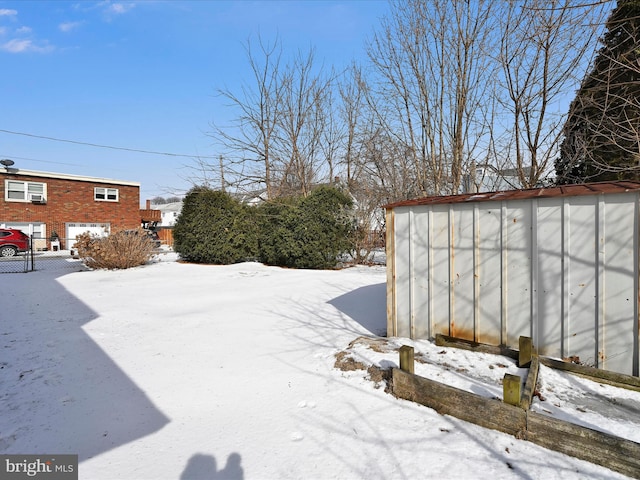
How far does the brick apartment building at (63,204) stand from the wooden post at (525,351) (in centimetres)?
2235

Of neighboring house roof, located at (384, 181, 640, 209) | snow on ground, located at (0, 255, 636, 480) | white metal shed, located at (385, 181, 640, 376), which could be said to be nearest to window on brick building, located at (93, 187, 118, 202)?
snow on ground, located at (0, 255, 636, 480)

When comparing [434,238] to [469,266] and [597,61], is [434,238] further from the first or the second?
[597,61]

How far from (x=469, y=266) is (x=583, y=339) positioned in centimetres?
118

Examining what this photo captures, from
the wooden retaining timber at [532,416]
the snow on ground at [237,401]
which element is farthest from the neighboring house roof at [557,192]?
the snow on ground at [237,401]

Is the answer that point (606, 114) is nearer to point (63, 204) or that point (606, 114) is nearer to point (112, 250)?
point (112, 250)

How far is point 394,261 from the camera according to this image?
14.5 ft

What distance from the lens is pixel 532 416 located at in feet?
7.52

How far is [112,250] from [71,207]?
1656cm

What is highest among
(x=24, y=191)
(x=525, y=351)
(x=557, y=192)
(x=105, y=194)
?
(x=105, y=194)

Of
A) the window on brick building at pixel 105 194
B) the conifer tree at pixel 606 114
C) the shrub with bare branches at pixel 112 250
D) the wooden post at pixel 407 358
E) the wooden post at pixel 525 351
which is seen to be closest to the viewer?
the wooden post at pixel 407 358

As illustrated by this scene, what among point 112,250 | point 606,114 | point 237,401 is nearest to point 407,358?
point 237,401

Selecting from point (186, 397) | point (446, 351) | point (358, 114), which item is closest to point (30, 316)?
point (186, 397)

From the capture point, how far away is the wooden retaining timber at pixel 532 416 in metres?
2.02

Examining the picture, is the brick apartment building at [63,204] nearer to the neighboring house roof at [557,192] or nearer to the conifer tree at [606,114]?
the neighboring house roof at [557,192]
